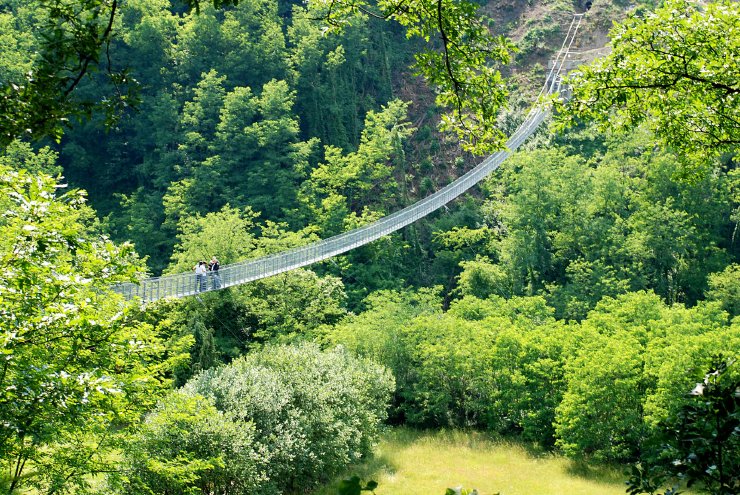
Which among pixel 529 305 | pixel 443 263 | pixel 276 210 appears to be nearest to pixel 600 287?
pixel 529 305

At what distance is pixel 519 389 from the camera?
73.7ft

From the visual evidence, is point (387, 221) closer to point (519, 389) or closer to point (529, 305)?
point (529, 305)

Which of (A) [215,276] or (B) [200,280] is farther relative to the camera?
(A) [215,276]

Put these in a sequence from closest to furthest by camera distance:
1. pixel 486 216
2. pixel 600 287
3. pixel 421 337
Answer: pixel 421 337
pixel 600 287
pixel 486 216

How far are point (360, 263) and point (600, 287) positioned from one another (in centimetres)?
951

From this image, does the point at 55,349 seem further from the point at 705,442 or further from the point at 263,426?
the point at 705,442

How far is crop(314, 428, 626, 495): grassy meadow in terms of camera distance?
57.8ft

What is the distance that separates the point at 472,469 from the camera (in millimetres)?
19062

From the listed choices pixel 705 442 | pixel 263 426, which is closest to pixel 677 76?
pixel 705 442

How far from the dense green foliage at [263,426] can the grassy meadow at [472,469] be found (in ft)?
3.13

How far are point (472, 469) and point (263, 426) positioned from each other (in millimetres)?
5964

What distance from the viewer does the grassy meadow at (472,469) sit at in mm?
17609

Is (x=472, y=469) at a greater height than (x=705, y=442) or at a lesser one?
lesser

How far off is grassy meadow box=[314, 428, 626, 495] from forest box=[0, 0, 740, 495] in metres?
0.47
